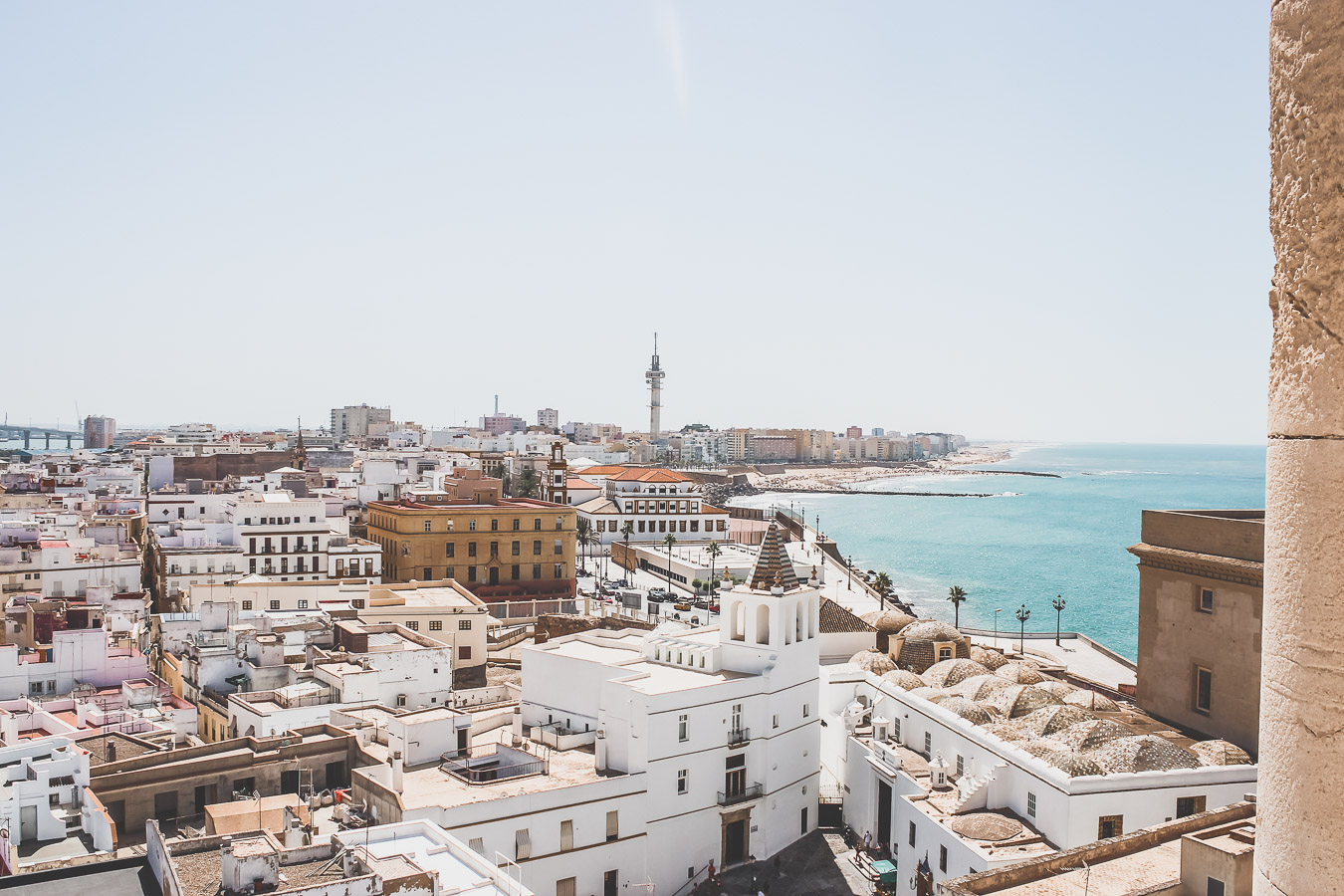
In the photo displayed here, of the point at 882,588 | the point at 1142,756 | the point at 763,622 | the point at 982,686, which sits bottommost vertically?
the point at 882,588

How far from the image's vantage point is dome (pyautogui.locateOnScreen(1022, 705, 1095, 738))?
68.9ft

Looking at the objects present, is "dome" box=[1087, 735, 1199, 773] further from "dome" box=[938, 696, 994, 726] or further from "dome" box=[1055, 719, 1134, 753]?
"dome" box=[938, 696, 994, 726]

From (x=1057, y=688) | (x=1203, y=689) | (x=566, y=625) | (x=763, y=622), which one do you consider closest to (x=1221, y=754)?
(x=1203, y=689)

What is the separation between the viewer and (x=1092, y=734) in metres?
19.5

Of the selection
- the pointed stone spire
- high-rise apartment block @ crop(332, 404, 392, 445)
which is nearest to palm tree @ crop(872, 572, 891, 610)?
the pointed stone spire

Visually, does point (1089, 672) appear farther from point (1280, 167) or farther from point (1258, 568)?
point (1280, 167)

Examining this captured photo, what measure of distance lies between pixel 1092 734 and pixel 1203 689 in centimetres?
307

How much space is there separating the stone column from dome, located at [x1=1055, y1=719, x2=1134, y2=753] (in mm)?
17953

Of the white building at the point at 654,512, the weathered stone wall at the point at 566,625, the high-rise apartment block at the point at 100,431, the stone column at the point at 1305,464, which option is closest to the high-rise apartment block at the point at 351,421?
the high-rise apartment block at the point at 100,431

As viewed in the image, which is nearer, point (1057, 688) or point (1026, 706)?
point (1026, 706)

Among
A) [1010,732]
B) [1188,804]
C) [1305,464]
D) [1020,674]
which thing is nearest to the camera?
[1305,464]

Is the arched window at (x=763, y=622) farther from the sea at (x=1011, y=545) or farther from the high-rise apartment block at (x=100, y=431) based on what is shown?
the high-rise apartment block at (x=100, y=431)

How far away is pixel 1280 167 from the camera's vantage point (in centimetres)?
270

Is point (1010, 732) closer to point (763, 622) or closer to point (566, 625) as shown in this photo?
point (763, 622)
